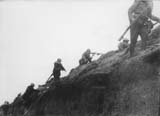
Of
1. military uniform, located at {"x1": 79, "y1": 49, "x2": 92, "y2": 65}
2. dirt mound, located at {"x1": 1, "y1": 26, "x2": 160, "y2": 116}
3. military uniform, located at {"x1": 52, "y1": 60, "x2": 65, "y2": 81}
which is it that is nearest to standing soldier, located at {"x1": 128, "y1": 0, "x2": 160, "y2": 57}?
dirt mound, located at {"x1": 1, "y1": 26, "x2": 160, "y2": 116}

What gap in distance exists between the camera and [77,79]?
46.3 ft

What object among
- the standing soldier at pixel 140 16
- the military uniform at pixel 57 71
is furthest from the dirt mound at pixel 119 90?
the military uniform at pixel 57 71

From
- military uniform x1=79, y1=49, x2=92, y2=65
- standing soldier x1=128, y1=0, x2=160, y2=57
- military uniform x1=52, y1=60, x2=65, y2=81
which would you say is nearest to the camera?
standing soldier x1=128, y1=0, x2=160, y2=57

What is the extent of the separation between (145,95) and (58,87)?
742 cm

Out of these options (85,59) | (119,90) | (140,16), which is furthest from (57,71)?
(140,16)

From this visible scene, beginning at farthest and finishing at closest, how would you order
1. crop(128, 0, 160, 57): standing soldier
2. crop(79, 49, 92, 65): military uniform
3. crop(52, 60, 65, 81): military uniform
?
crop(79, 49, 92, 65): military uniform, crop(52, 60, 65, 81): military uniform, crop(128, 0, 160, 57): standing soldier

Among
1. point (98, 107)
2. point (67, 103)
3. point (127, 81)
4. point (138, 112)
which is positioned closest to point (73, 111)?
point (67, 103)

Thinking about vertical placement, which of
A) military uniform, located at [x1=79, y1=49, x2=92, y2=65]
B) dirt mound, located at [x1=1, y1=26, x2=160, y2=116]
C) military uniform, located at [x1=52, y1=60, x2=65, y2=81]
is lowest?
dirt mound, located at [x1=1, y1=26, x2=160, y2=116]

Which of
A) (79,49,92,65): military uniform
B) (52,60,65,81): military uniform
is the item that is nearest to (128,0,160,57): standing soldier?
(52,60,65,81): military uniform

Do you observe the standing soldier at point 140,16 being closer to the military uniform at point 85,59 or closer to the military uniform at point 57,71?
the military uniform at point 57,71

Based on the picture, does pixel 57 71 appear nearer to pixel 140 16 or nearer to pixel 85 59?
pixel 85 59

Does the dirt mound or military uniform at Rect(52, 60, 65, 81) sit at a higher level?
military uniform at Rect(52, 60, 65, 81)

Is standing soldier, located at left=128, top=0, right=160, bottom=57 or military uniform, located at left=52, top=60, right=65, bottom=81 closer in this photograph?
standing soldier, located at left=128, top=0, right=160, bottom=57

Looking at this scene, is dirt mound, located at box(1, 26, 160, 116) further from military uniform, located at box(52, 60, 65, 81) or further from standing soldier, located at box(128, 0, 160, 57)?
military uniform, located at box(52, 60, 65, 81)
